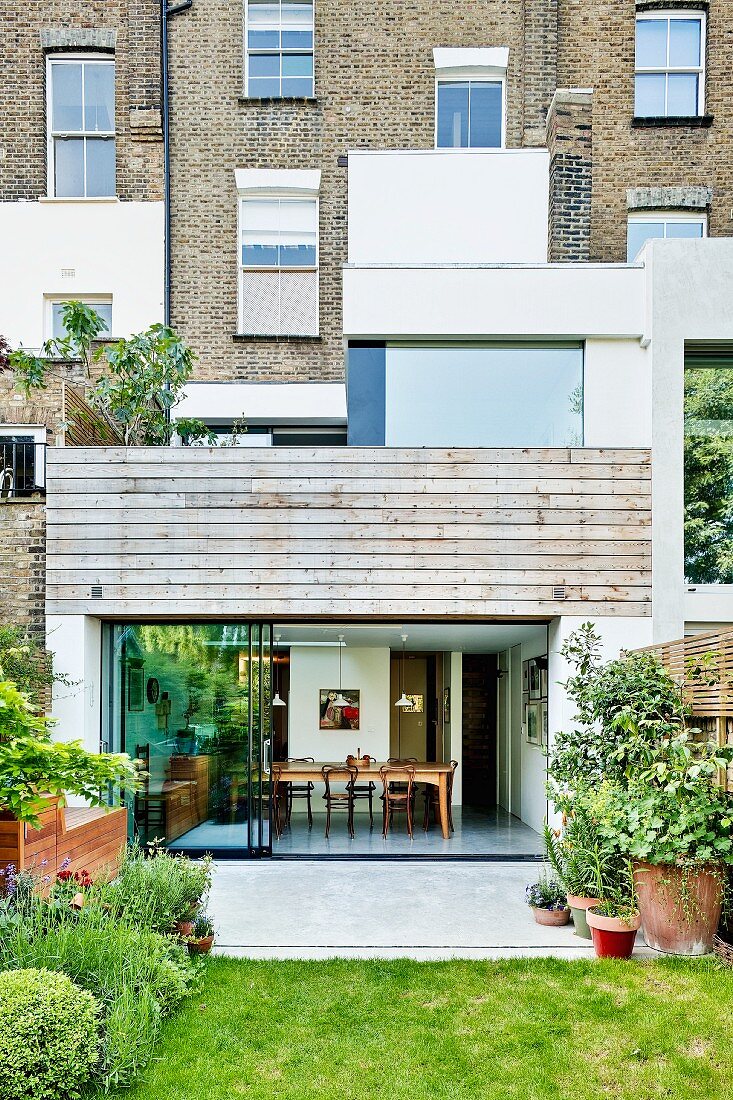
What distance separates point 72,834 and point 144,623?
3446mm

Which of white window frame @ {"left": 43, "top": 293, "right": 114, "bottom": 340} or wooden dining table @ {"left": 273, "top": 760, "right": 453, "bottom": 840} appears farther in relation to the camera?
white window frame @ {"left": 43, "top": 293, "right": 114, "bottom": 340}

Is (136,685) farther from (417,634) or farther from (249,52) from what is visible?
(249,52)

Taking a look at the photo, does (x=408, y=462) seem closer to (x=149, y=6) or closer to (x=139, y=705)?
(x=139, y=705)

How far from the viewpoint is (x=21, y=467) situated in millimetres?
9570

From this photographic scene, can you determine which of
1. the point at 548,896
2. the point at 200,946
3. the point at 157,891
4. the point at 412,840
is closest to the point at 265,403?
the point at 412,840

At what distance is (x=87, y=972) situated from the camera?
4.84 meters

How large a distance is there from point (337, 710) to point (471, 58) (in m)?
9.03

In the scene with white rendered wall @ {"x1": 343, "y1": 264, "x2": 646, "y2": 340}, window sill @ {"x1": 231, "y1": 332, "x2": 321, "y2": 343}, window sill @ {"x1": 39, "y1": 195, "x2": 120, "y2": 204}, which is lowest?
white rendered wall @ {"x1": 343, "y1": 264, "x2": 646, "y2": 340}

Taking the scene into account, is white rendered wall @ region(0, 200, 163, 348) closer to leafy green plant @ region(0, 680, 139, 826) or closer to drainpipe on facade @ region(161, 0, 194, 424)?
drainpipe on facade @ region(161, 0, 194, 424)

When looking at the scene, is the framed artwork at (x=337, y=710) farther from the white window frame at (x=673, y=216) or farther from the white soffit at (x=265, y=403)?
the white window frame at (x=673, y=216)

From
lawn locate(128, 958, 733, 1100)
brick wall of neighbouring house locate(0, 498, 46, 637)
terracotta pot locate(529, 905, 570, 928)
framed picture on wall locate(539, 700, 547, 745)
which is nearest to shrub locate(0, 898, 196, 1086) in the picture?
lawn locate(128, 958, 733, 1100)

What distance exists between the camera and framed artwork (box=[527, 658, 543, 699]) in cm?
1177

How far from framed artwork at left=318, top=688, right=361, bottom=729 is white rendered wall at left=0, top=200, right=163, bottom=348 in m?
5.74

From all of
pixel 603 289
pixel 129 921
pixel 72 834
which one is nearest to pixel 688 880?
pixel 129 921
